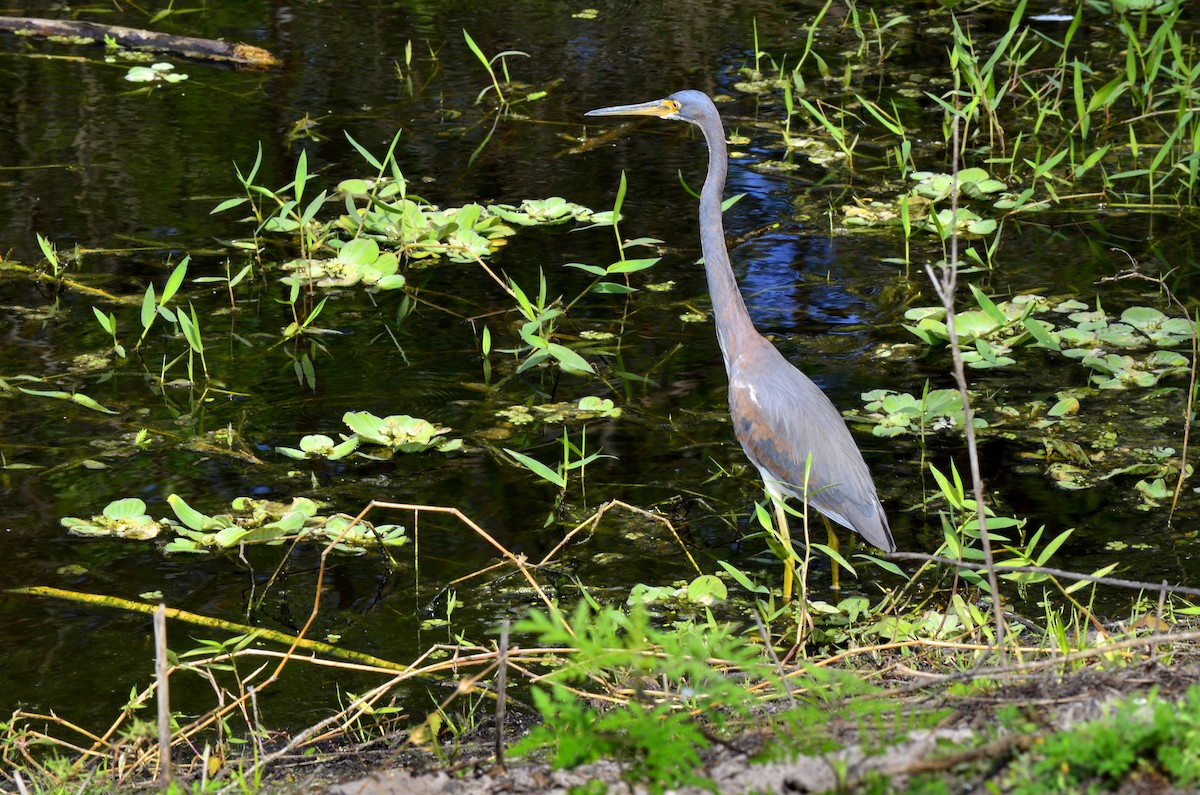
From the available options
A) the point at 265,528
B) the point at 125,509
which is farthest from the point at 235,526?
the point at 125,509

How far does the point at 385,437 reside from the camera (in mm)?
4637

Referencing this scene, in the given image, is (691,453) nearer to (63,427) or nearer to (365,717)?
(365,717)

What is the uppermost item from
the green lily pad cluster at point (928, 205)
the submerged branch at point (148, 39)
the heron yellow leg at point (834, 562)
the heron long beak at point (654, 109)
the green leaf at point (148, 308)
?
the heron long beak at point (654, 109)

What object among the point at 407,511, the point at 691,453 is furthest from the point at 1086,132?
the point at 407,511

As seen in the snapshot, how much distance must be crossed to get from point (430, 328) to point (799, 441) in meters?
1.95

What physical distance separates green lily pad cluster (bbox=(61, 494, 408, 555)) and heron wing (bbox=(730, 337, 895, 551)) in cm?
118

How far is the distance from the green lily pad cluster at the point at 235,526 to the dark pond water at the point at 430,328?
6 centimetres

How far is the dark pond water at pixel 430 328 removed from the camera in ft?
13.2

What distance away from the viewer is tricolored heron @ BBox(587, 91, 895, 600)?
416cm

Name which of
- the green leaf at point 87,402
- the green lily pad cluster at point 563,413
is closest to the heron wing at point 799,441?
the green lily pad cluster at point 563,413

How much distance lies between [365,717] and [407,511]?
1033 mm

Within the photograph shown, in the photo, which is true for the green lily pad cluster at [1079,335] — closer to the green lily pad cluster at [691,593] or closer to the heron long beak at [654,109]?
the heron long beak at [654,109]

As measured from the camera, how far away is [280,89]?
8.09m

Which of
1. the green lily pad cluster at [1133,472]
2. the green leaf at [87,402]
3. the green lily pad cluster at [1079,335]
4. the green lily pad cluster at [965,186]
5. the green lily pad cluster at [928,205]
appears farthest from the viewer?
the green lily pad cluster at [965,186]
